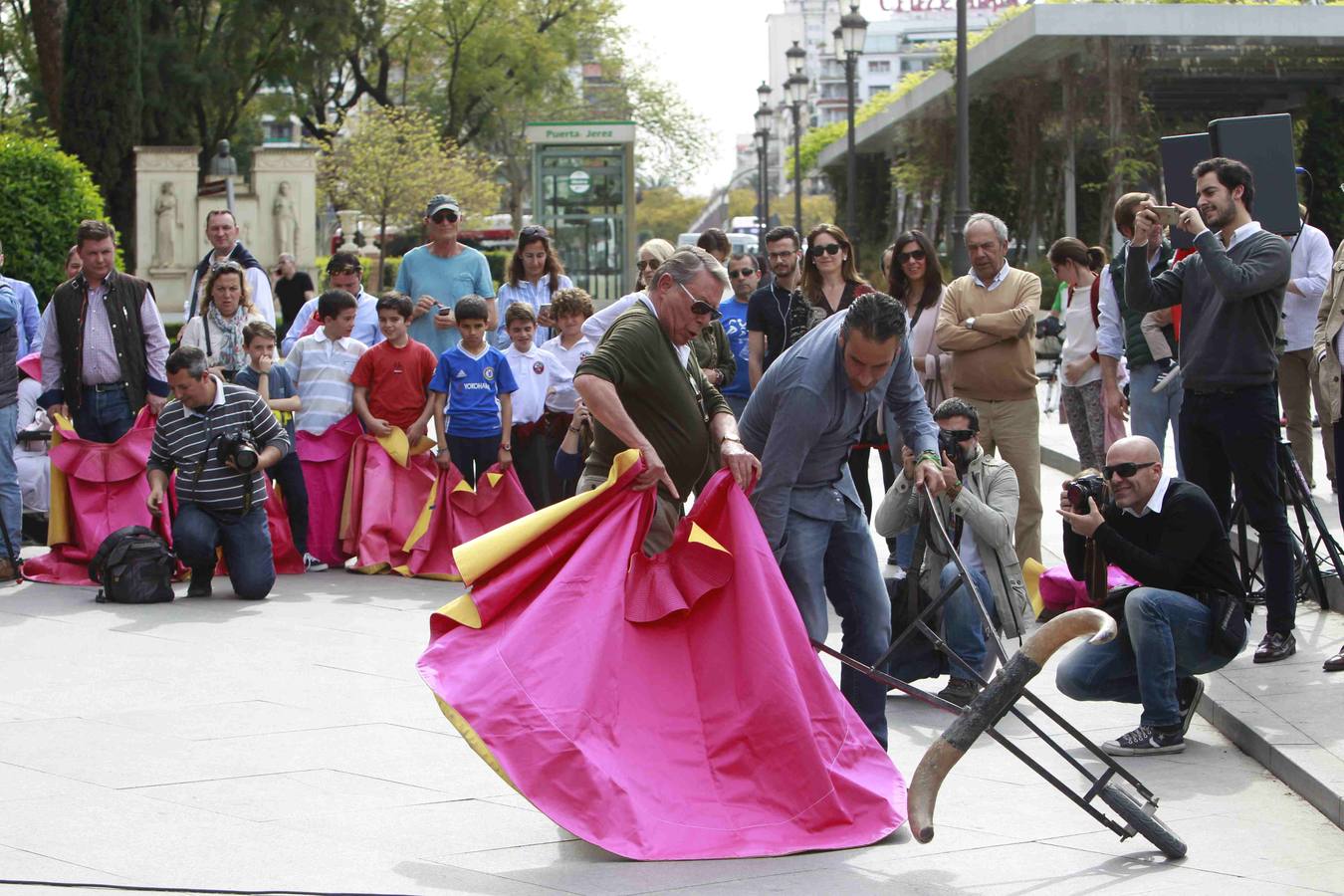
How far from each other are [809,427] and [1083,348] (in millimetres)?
5655

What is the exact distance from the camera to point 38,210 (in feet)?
62.4

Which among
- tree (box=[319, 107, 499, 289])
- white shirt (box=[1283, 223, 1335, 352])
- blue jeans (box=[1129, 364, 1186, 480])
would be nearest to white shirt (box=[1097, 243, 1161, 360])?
blue jeans (box=[1129, 364, 1186, 480])

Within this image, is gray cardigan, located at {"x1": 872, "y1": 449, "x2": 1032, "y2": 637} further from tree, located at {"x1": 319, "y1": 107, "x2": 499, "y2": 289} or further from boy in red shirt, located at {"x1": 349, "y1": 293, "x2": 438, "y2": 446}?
tree, located at {"x1": 319, "y1": 107, "x2": 499, "y2": 289}

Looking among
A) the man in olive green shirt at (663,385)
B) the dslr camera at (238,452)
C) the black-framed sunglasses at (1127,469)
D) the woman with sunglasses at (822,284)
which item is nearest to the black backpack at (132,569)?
the dslr camera at (238,452)

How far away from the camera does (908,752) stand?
674 cm

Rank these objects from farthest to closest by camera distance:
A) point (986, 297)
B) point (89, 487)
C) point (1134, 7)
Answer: point (1134, 7)
point (89, 487)
point (986, 297)

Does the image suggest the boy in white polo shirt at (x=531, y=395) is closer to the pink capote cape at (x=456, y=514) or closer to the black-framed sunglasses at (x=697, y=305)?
the pink capote cape at (x=456, y=514)

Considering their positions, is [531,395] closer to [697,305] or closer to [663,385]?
[663,385]

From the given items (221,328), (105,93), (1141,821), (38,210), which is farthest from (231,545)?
(105,93)

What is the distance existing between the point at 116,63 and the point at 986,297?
28.5 metres

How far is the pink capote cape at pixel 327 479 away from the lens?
37.3 ft

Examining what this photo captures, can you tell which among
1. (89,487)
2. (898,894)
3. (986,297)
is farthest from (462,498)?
(898,894)

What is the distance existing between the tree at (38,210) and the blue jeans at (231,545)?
9.45 m

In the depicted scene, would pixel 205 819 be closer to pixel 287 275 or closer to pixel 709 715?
pixel 709 715
